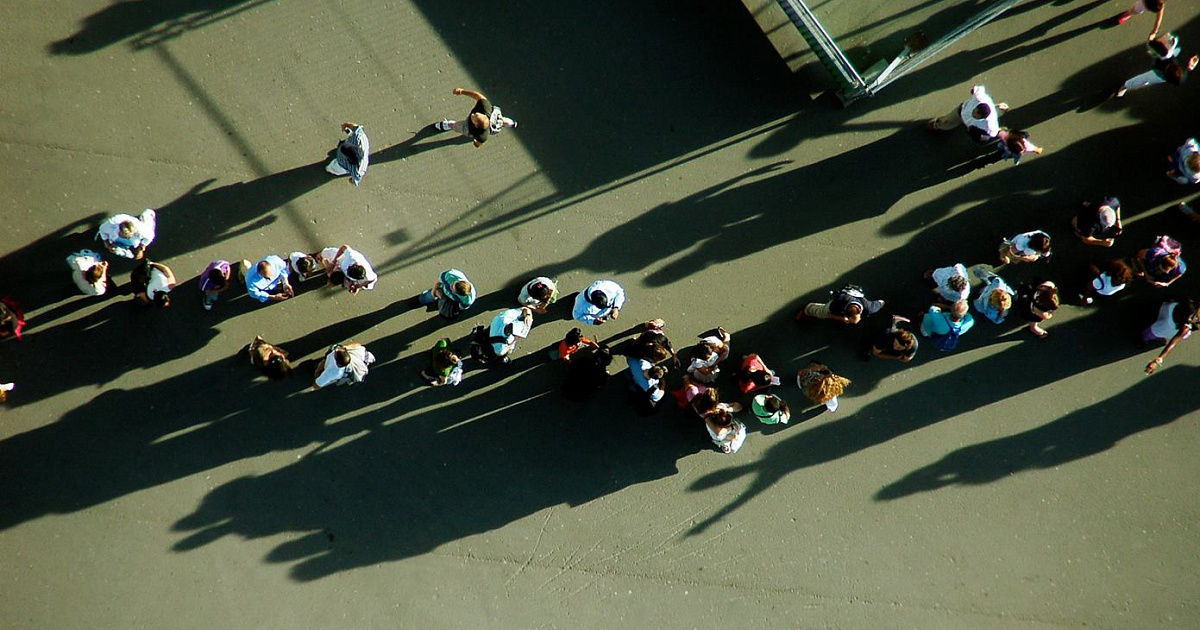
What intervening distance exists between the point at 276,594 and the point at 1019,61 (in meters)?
9.84

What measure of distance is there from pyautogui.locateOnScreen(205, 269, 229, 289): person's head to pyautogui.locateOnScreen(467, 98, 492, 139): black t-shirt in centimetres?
279

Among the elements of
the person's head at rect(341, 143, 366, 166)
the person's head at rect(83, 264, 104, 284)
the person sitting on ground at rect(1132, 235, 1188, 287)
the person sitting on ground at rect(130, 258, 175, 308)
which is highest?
the person's head at rect(83, 264, 104, 284)

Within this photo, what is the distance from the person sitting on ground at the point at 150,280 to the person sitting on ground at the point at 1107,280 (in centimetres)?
942

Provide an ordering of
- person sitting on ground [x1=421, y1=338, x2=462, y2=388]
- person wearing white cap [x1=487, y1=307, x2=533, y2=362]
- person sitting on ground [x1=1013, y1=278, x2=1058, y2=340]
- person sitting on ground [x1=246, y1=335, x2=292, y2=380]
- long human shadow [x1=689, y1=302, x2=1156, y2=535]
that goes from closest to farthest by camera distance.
Answer: person sitting on ground [x1=246, y1=335, x2=292, y2=380] < person sitting on ground [x1=421, y1=338, x2=462, y2=388] < person wearing white cap [x1=487, y1=307, x2=533, y2=362] < person sitting on ground [x1=1013, y1=278, x2=1058, y2=340] < long human shadow [x1=689, y1=302, x2=1156, y2=535]

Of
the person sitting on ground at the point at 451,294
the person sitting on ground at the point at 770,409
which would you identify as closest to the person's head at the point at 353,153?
the person sitting on ground at the point at 451,294

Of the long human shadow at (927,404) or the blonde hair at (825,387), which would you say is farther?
the long human shadow at (927,404)

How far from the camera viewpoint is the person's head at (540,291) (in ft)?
21.2

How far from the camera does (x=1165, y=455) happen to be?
7305 millimetres

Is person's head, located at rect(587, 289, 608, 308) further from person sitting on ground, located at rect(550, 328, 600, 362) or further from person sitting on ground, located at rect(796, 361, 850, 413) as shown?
person sitting on ground, located at rect(796, 361, 850, 413)

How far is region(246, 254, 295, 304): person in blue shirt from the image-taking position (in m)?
6.17

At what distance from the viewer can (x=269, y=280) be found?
6262 millimetres

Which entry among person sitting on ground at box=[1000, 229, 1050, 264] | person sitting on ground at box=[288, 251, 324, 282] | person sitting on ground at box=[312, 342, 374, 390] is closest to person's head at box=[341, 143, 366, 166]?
person sitting on ground at box=[288, 251, 324, 282]

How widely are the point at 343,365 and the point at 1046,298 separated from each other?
6978 mm

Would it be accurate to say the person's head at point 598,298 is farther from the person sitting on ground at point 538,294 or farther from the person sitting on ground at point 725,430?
the person sitting on ground at point 725,430
